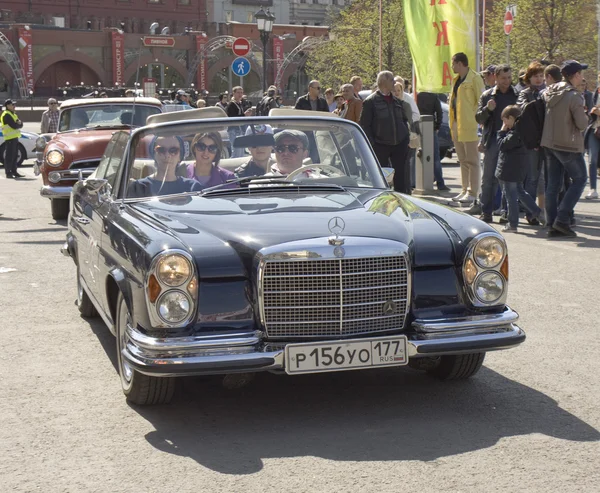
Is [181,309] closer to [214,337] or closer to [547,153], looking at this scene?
[214,337]

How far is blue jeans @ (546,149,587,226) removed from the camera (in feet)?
40.4

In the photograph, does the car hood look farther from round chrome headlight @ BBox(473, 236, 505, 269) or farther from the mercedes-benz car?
round chrome headlight @ BBox(473, 236, 505, 269)

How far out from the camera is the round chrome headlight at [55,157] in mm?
15180

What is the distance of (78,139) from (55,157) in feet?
1.73

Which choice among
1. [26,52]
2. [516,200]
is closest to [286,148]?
[516,200]

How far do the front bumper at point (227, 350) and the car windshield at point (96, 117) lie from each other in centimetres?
1115

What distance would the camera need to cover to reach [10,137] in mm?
26578

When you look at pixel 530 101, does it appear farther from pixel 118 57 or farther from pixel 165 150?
pixel 118 57

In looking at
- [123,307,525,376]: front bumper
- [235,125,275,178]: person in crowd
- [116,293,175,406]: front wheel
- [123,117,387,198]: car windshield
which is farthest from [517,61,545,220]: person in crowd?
[116,293,175,406]: front wheel

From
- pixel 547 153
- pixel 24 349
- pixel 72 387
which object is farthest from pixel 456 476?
pixel 547 153

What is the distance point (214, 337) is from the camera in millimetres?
5301

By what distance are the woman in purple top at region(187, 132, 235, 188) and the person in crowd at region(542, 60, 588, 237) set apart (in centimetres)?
651

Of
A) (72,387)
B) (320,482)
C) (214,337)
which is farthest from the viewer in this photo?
(72,387)

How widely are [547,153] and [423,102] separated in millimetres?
6506
